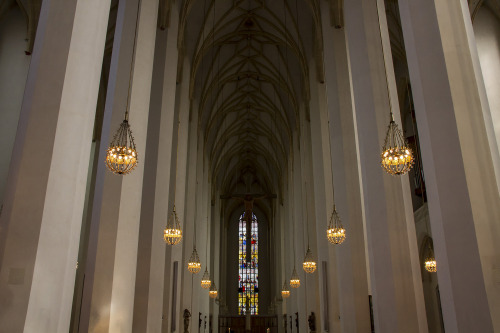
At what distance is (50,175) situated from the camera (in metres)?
4.68

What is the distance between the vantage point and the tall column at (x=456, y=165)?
429cm

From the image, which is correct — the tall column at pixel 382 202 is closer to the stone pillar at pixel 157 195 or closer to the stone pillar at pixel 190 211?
the stone pillar at pixel 157 195

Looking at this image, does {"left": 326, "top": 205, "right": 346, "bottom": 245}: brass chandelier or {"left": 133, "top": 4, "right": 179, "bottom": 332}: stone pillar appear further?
{"left": 326, "top": 205, "right": 346, "bottom": 245}: brass chandelier

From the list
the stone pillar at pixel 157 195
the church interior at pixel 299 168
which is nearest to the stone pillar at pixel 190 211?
the church interior at pixel 299 168

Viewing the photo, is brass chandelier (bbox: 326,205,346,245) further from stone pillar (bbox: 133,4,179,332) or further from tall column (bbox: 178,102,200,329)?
tall column (bbox: 178,102,200,329)

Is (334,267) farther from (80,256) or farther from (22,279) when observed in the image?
(22,279)

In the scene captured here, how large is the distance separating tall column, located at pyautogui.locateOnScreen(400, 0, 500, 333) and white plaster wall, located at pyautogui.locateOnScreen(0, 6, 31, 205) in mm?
10138

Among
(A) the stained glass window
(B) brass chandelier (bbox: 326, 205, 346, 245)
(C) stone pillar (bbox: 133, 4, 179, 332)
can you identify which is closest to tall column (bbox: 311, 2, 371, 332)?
(B) brass chandelier (bbox: 326, 205, 346, 245)

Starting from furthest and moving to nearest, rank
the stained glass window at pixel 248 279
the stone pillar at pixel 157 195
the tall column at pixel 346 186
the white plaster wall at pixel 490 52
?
1. the stained glass window at pixel 248 279
2. the white plaster wall at pixel 490 52
3. the tall column at pixel 346 186
4. the stone pillar at pixel 157 195

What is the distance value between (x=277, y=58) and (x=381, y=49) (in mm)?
12740

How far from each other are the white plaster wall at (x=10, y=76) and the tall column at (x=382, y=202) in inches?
349

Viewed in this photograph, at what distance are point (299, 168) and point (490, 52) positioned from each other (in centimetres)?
1142

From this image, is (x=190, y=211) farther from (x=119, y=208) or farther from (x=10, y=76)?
(x=119, y=208)

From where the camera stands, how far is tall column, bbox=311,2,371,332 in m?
10.4
